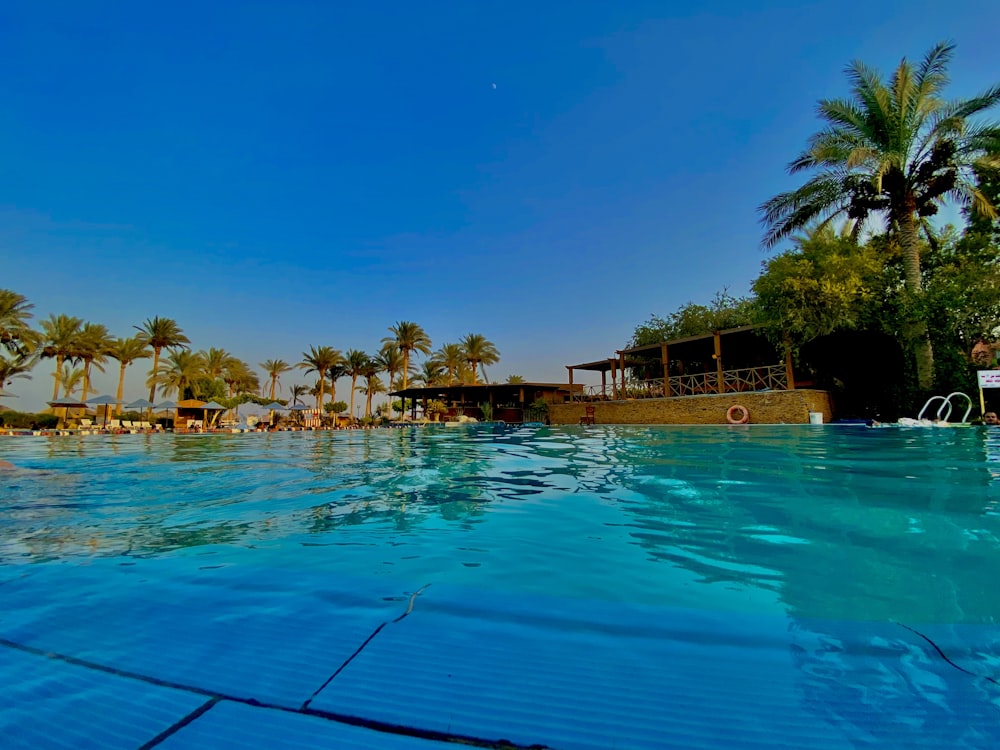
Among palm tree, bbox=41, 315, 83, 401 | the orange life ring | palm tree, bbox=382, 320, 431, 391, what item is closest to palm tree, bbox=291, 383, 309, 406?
palm tree, bbox=382, 320, 431, 391

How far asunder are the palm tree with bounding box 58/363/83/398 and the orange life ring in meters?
44.6

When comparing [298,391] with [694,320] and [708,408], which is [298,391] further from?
[708,408]

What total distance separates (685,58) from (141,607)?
1710 centimetres

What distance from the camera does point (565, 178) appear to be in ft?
60.3

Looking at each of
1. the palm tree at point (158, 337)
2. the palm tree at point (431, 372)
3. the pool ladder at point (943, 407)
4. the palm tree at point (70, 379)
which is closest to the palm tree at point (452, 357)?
the palm tree at point (431, 372)

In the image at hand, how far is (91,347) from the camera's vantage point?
32375 mm

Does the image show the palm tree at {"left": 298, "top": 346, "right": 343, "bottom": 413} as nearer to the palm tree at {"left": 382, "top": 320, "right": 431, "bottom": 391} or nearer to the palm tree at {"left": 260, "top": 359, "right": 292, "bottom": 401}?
the palm tree at {"left": 382, "top": 320, "right": 431, "bottom": 391}

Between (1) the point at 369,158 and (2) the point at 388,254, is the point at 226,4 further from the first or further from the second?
(2) the point at 388,254

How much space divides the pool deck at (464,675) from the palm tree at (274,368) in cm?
6151

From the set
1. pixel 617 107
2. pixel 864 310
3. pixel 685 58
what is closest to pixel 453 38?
pixel 617 107

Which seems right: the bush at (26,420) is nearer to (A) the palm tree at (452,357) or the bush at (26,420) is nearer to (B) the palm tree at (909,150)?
(A) the palm tree at (452,357)

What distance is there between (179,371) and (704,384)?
3906 cm

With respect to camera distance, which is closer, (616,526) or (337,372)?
(616,526)

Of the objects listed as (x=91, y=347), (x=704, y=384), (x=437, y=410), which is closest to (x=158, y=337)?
(x=91, y=347)
